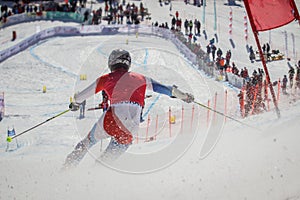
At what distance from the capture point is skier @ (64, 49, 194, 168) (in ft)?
20.8

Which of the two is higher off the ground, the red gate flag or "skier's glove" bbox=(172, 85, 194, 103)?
the red gate flag

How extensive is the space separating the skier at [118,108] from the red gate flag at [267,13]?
3.46 meters

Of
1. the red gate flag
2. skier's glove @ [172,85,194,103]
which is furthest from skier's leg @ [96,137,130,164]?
the red gate flag

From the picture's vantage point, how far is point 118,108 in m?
6.34

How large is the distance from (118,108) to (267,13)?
440cm

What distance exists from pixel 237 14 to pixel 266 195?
3233cm

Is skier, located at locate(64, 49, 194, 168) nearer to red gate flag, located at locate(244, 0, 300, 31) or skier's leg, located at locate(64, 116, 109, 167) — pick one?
skier's leg, located at locate(64, 116, 109, 167)

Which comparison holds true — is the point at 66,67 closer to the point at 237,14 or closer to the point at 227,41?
the point at 227,41

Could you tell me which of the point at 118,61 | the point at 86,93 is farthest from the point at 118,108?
the point at 118,61

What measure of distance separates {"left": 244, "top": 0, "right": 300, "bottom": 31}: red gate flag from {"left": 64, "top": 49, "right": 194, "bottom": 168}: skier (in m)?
3.46

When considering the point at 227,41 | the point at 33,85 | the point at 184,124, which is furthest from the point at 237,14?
the point at 184,124

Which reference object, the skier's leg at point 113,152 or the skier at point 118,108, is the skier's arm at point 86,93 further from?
the skier's leg at point 113,152

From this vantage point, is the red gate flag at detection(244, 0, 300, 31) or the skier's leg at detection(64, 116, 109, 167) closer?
the skier's leg at detection(64, 116, 109, 167)

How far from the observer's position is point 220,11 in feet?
119
